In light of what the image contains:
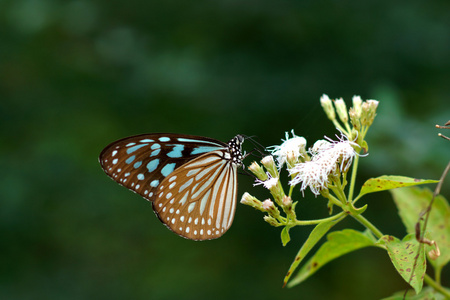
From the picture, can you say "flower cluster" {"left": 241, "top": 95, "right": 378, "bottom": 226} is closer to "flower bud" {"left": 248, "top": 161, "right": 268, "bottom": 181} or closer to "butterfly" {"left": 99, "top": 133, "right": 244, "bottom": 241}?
"flower bud" {"left": 248, "top": 161, "right": 268, "bottom": 181}

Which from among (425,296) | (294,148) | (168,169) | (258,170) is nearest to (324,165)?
(294,148)

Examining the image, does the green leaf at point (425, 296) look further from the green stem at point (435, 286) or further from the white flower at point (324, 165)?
the white flower at point (324, 165)

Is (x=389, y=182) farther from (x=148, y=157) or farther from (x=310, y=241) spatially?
(x=148, y=157)

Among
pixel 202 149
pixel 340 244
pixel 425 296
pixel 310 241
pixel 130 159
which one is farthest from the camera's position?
pixel 202 149

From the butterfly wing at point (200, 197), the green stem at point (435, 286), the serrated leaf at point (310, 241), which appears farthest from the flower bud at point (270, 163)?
the green stem at point (435, 286)

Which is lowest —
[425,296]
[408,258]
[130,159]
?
[425,296]

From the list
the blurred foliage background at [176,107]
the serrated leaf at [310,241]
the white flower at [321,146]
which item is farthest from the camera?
the blurred foliage background at [176,107]
